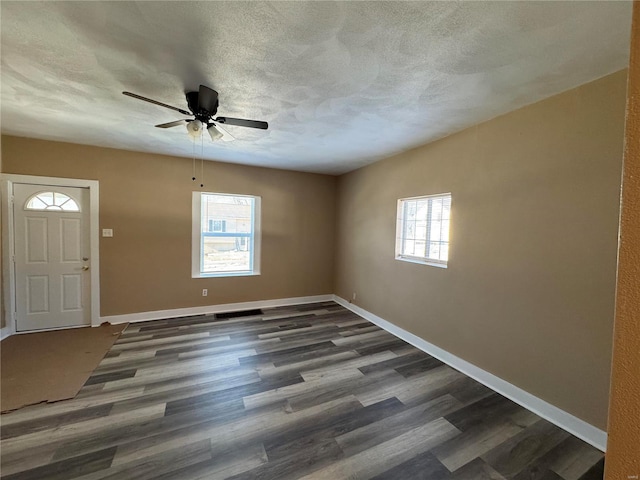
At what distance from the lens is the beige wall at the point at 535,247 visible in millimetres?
1814

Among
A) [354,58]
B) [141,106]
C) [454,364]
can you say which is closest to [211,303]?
[141,106]

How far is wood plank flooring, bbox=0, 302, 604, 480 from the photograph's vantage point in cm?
160

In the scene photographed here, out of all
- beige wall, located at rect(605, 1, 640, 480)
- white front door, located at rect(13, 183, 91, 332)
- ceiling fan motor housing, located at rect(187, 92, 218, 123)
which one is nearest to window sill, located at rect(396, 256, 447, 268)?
beige wall, located at rect(605, 1, 640, 480)

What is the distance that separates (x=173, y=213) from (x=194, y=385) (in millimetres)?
2721

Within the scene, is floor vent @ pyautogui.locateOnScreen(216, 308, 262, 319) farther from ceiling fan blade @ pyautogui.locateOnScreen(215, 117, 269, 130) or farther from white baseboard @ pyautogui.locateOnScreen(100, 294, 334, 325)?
ceiling fan blade @ pyautogui.locateOnScreen(215, 117, 269, 130)

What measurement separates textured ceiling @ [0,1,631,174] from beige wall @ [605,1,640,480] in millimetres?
1194

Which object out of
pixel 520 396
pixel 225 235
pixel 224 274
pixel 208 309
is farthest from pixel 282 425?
pixel 225 235

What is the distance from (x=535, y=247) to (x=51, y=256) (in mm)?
5577

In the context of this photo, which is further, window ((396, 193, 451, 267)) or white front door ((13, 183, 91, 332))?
white front door ((13, 183, 91, 332))

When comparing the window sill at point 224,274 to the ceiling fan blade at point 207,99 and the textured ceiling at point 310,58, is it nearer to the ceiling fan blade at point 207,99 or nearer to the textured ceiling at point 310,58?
the textured ceiling at point 310,58

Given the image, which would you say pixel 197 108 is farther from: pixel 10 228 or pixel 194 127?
pixel 10 228

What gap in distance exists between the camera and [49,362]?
2707mm

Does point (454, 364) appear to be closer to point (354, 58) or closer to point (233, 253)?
point (354, 58)

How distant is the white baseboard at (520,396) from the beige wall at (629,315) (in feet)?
5.70
